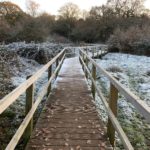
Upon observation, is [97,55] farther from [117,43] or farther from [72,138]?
[72,138]

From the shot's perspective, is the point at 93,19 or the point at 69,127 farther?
the point at 93,19

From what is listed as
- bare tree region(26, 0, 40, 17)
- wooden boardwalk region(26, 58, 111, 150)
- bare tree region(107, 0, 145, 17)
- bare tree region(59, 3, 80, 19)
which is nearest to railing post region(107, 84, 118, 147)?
wooden boardwalk region(26, 58, 111, 150)

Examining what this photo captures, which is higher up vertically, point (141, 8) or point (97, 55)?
point (141, 8)

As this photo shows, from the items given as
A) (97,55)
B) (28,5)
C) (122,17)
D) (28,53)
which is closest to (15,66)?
(28,53)

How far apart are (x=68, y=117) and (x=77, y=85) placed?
4.61 meters

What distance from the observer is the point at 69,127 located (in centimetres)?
613

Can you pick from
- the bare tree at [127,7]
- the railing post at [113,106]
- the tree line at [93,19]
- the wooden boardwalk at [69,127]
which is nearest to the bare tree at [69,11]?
the tree line at [93,19]

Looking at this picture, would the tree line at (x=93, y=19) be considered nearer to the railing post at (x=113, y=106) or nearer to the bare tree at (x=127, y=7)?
the bare tree at (x=127, y=7)

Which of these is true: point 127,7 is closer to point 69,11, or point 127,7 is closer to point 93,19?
point 93,19

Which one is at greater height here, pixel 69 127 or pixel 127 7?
pixel 127 7

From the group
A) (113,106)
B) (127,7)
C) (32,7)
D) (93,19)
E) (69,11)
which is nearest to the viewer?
(113,106)

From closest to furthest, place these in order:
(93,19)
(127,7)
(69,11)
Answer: (93,19) → (127,7) → (69,11)

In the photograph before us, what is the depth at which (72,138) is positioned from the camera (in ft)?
18.1

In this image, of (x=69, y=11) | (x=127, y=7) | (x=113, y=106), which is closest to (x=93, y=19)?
(x=127, y=7)
